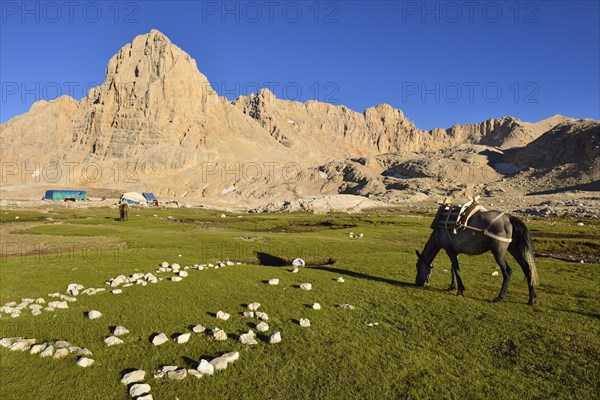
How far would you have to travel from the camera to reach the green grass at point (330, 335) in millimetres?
7184

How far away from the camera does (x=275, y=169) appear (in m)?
185

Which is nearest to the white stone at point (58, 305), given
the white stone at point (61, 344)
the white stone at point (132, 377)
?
the white stone at point (61, 344)

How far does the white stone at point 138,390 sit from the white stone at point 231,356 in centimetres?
167

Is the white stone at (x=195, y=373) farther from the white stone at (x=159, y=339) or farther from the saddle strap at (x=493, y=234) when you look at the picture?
the saddle strap at (x=493, y=234)

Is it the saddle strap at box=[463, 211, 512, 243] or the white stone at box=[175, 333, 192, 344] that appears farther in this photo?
the saddle strap at box=[463, 211, 512, 243]

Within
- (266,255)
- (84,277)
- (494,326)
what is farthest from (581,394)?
(266,255)

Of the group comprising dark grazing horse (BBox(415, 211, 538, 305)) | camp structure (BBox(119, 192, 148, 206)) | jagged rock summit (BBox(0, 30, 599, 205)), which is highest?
jagged rock summit (BBox(0, 30, 599, 205))

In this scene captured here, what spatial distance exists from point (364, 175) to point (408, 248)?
147212 millimetres

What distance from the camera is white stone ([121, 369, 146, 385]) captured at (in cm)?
713

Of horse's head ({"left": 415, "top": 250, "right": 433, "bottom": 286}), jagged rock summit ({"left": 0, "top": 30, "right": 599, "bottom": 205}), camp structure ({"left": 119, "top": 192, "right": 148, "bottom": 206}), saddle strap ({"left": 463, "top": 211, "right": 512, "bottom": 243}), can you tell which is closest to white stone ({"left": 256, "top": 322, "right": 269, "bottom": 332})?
horse's head ({"left": 415, "top": 250, "right": 433, "bottom": 286})

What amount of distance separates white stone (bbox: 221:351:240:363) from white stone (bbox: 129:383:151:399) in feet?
5.49

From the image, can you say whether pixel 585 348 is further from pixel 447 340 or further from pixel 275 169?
pixel 275 169

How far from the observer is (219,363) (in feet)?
25.4

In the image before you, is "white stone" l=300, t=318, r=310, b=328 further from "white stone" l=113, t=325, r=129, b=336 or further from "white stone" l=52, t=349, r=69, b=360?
"white stone" l=52, t=349, r=69, b=360
